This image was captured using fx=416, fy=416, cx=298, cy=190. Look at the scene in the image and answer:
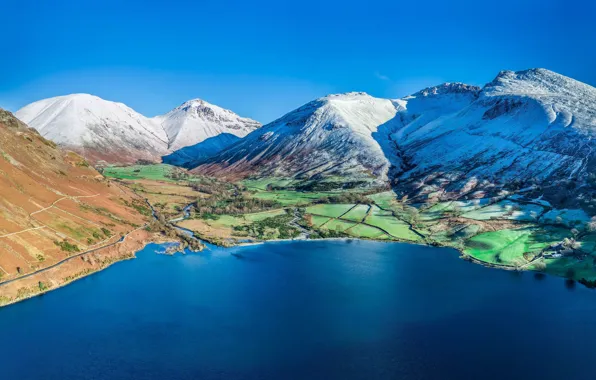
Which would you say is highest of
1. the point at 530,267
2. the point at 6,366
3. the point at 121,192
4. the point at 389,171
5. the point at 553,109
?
the point at 553,109

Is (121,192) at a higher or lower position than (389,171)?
lower

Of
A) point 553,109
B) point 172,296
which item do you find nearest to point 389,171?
point 553,109

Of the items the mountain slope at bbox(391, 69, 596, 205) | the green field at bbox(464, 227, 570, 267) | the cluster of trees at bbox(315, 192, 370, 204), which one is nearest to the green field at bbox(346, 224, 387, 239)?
the green field at bbox(464, 227, 570, 267)

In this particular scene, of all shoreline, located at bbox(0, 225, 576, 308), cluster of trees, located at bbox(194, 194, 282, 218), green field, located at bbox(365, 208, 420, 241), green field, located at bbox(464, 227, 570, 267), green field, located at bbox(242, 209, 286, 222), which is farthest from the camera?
cluster of trees, located at bbox(194, 194, 282, 218)

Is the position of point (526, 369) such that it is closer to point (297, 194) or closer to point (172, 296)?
point (172, 296)

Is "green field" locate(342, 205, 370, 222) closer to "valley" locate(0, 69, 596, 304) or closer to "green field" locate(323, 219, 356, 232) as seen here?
"valley" locate(0, 69, 596, 304)

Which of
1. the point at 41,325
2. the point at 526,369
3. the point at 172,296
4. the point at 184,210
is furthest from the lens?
the point at 184,210

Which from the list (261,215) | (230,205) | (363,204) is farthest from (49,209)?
(363,204)
